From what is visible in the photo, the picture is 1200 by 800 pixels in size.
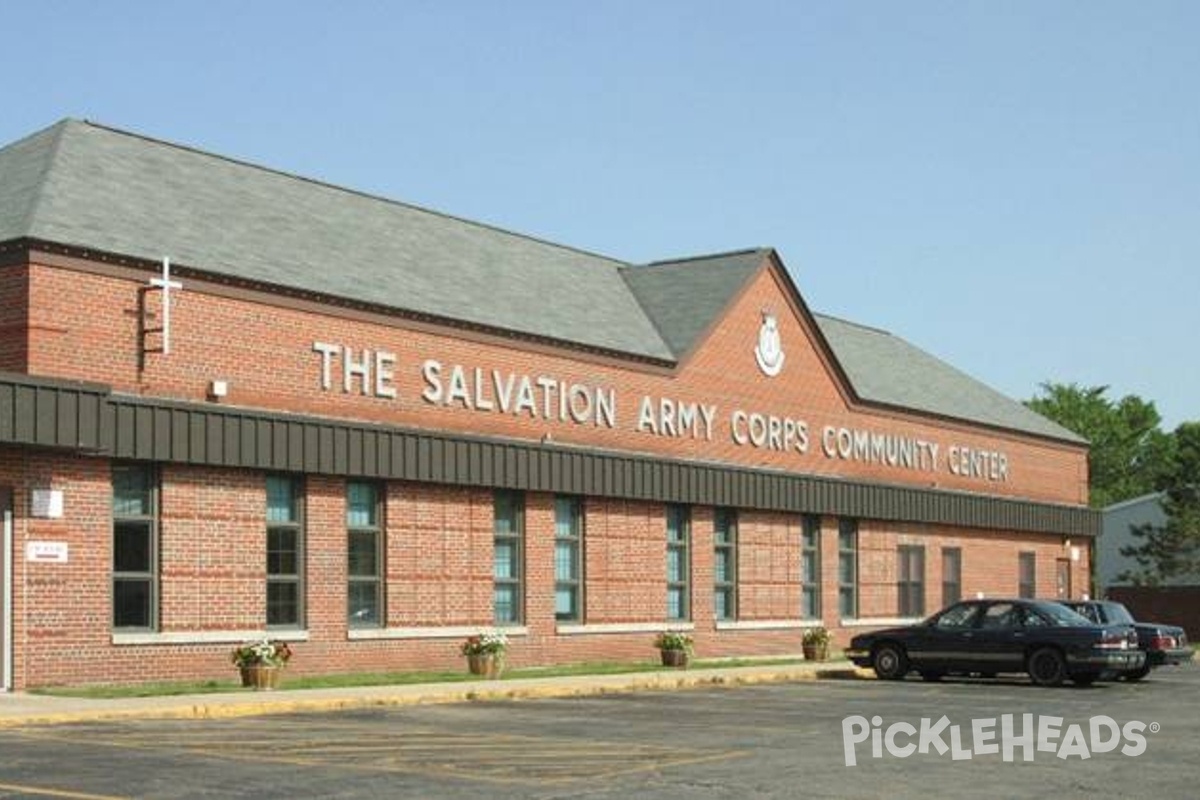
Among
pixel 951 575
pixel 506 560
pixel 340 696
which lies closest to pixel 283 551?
pixel 340 696

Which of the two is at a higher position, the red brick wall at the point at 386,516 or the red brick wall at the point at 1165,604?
the red brick wall at the point at 386,516

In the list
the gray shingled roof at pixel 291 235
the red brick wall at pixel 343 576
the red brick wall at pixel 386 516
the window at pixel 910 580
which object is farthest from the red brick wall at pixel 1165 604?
the gray shingled roof at pixel 291 235

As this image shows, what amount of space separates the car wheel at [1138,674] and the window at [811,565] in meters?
11.0

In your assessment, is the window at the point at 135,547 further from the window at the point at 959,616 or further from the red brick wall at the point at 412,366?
the window at the point at 959,616

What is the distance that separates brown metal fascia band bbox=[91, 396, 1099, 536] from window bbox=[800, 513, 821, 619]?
674 mm

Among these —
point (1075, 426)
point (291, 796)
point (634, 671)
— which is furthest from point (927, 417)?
point (1075, 426)

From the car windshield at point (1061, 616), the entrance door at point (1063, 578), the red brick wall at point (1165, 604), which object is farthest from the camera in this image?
the red brick wall at point (1165, 604)

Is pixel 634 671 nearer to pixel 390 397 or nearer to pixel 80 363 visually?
pixel 390 397

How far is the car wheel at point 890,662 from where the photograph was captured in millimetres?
35125

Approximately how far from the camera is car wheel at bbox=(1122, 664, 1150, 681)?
→ 3464cm

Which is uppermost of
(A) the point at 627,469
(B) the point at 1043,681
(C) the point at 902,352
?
(C) the point at 902,352

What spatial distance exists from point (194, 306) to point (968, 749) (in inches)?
587

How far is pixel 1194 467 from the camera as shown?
73.2 metres

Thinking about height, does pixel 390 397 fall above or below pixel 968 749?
above
